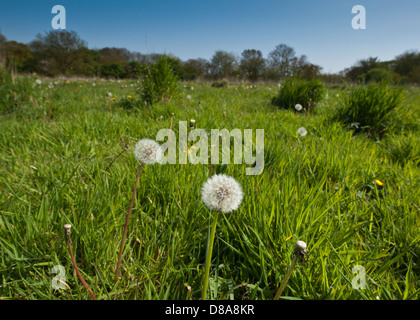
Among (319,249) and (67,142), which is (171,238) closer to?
(319,249)

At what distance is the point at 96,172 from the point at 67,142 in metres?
0.96

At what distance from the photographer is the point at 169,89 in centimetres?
397

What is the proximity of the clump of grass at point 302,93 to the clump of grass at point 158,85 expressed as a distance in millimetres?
2222

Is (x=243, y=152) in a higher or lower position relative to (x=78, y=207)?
higher

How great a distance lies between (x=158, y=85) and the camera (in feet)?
12.7

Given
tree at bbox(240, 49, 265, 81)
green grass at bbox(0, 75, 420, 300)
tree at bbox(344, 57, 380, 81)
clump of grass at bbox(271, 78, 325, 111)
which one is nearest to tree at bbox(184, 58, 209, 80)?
tree at bbox(240, 49, 265, 81)

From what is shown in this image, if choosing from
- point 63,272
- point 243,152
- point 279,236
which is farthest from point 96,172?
point 279,236

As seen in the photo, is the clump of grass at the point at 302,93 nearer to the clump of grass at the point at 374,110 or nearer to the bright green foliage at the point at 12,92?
the clump of grass at the point at 374,110

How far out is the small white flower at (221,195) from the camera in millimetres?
755

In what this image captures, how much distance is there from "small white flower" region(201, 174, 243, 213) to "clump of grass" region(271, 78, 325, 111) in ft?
12.2

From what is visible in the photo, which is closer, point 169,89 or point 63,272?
point 63,272

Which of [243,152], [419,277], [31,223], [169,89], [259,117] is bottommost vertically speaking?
[419,277]

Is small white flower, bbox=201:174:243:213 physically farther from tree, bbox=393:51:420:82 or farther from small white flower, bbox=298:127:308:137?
tree, bbox=393:51:420:82

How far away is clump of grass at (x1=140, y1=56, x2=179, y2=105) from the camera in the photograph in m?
3.84
